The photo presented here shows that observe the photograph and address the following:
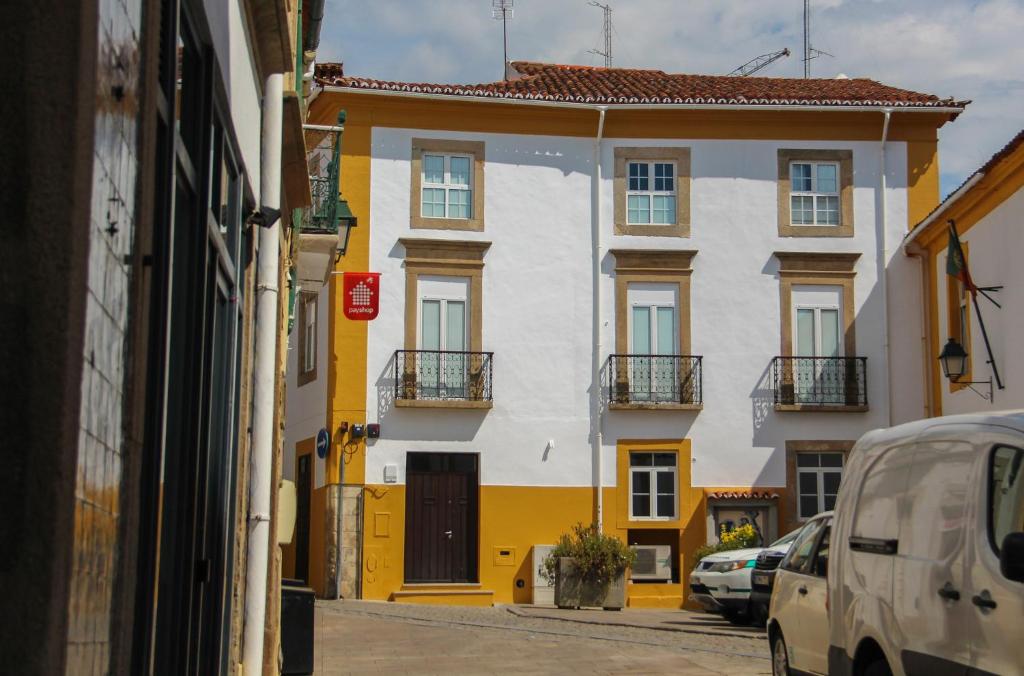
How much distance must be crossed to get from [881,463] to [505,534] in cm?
1850

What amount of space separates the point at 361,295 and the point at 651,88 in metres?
7.78

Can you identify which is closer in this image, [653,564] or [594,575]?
[594,575]

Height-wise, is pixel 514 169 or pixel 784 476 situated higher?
pixel 514 169

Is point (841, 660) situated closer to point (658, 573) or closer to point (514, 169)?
point (658, 573)

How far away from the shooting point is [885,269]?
90.4 ft

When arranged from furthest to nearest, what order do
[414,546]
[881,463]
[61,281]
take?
[414,546]
[881,463]
[61,281]

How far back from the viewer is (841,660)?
822 centimetres

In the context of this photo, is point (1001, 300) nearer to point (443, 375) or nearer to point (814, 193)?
point (814, 193)

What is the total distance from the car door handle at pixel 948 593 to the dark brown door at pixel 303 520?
2162cm

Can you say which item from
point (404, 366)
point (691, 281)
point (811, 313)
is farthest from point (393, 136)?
point (811, 313)

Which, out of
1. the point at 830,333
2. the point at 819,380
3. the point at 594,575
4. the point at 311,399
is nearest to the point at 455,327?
the point at 311,399

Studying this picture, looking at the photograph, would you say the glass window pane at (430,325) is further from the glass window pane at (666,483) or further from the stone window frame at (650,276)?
the glass window pane at (666,483)

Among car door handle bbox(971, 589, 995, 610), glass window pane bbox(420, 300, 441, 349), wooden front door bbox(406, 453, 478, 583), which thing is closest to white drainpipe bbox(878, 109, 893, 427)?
wooden front door bbox(406, 453, 478, 583)

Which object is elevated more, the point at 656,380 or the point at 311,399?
the point at 656,380
